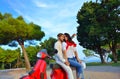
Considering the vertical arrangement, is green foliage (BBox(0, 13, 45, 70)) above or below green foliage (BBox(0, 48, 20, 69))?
above

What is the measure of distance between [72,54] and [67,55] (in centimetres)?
11

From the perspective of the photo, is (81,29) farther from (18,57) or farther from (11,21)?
(18,57)

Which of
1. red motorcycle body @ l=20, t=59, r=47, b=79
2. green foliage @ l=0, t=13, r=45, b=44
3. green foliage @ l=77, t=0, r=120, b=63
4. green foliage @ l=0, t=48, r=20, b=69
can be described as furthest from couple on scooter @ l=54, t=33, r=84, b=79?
green foliage @ l=0, t=48, r=20, b=69

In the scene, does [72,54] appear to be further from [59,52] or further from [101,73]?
[101,73]

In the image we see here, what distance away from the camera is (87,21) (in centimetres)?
2939

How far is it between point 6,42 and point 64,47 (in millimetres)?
22005

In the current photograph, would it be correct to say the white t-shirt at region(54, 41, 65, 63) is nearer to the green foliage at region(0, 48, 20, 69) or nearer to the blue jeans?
the blue jeans

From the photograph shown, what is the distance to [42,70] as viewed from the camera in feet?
16.2

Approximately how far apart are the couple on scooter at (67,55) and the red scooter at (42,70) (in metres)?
0.10

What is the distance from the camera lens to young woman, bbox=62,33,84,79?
5.37 meters

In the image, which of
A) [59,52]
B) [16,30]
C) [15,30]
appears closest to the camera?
[59,52]

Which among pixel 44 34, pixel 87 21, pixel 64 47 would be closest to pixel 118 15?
pixel 87 21

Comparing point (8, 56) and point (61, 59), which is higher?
point (8, 56)

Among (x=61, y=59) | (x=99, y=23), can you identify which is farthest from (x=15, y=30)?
(x=61, y=59)
